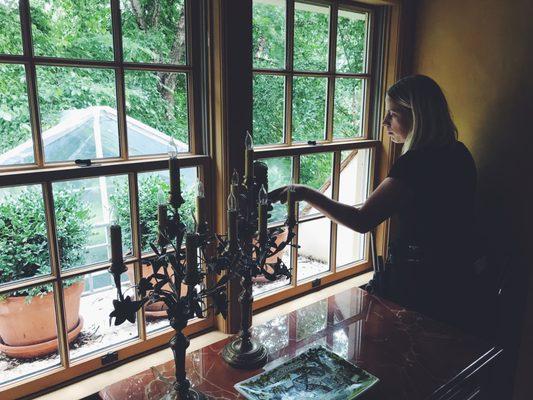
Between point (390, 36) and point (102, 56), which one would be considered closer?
point (102, 56)

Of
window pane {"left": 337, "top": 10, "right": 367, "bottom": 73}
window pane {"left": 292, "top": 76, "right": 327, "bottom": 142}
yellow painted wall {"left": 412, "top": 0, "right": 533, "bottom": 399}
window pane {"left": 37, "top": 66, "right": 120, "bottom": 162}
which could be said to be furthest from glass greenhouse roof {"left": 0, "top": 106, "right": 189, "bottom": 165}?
yellow painted wall {"left": 412, "top": 0, "right": 533, "bottom": 399}

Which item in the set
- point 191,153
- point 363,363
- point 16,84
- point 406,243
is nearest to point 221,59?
point 191,153

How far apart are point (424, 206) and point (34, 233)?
1329 millimetres

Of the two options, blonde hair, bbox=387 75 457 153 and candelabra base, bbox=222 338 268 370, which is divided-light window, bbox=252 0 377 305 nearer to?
blonde hair, bbox=387 75 457 153

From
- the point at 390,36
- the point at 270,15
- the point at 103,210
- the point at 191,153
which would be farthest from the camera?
the point at 390,36

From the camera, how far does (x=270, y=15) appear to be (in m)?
1.83

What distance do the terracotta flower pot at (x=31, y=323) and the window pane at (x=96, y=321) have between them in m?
0.04

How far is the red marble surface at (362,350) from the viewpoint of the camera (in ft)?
4.16

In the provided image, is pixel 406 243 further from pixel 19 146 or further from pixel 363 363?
pixel 19 146

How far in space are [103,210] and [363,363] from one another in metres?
1.00

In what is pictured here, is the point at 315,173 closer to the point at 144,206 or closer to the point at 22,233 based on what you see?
the point at 144,206

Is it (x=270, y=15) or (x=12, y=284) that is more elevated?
(x=270, y=15)

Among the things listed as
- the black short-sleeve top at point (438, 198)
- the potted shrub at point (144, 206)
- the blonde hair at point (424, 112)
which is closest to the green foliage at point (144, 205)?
the potted shrub at point (144, 206)

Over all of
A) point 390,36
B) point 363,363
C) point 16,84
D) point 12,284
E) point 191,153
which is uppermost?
point 390,36
